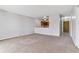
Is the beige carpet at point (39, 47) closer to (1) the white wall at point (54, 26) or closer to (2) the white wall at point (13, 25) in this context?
(2) the white wall at point (13, 25)

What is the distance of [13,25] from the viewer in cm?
646

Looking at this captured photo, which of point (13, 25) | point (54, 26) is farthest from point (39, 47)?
point (54, 26)

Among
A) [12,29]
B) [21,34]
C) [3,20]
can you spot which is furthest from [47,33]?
[3,20]

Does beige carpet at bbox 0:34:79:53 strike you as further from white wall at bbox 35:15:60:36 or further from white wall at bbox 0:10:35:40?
white wall at bbox 35:15:60:36

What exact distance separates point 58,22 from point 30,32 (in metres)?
3.68

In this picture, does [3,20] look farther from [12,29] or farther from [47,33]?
[47,33]

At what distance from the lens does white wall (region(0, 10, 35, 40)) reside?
5.55 m

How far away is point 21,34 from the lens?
7.40m

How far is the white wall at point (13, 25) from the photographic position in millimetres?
5547

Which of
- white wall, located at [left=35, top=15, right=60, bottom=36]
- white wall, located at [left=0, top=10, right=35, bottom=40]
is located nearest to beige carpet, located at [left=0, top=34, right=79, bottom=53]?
white wall, located at [left=0, top=10, right=35, bottom=40]

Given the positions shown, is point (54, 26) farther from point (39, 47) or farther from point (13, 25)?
point (39, 47)

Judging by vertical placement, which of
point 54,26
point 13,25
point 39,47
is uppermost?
point 13,25

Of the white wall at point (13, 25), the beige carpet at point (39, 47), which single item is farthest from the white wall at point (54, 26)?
the beige carpet at point (39, 47)
